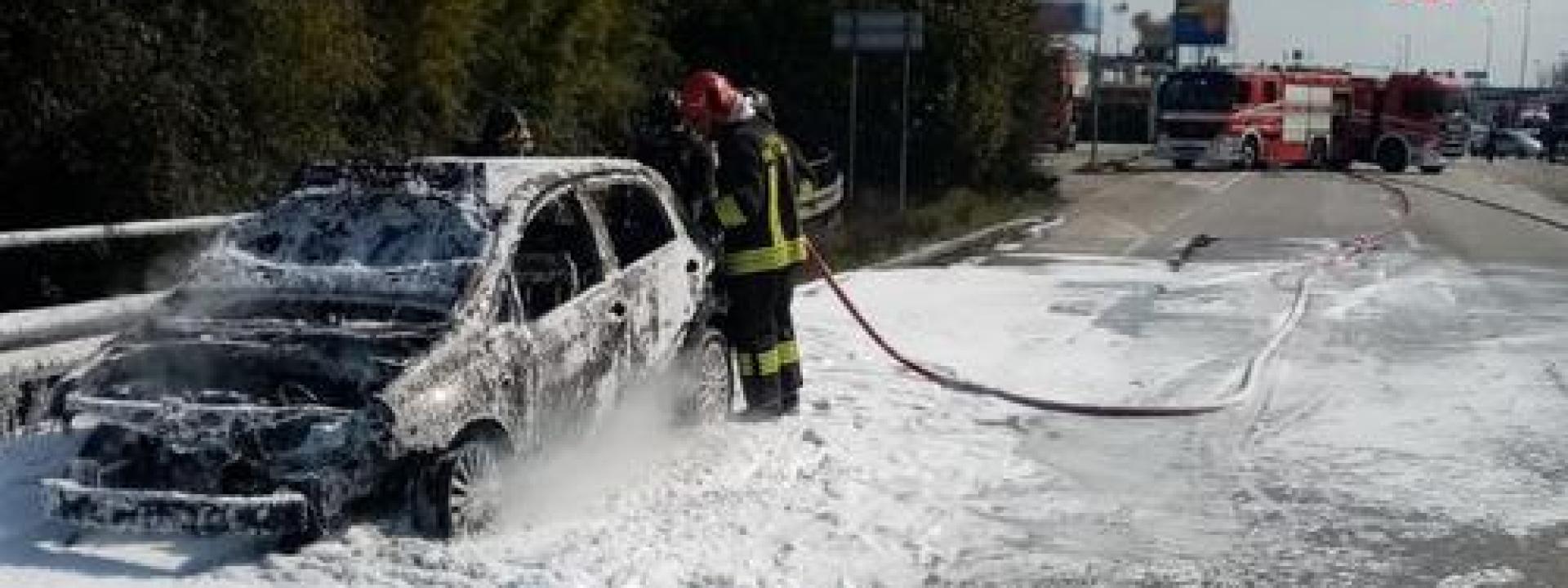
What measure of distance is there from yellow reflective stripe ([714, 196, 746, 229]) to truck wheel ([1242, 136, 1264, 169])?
4127 centimetres

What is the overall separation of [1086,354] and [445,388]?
6798 millimetres

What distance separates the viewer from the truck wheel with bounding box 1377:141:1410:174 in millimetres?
51438

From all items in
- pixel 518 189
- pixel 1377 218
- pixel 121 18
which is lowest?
pixel 1377 218

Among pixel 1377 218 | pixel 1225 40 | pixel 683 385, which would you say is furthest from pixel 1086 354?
pixel 1225 40

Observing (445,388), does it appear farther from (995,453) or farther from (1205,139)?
(1205,139)

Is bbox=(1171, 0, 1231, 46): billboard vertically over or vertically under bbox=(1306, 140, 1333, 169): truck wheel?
over

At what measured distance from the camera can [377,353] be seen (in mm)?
6199

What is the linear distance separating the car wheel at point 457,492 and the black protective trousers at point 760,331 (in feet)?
8.67

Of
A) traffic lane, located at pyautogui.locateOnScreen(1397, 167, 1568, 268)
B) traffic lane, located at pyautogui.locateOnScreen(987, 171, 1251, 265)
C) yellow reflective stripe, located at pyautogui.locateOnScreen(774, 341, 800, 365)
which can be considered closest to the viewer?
yellow reflective stripe, located at pyautogui.locateOnScreen(774, 341, 800, 365)

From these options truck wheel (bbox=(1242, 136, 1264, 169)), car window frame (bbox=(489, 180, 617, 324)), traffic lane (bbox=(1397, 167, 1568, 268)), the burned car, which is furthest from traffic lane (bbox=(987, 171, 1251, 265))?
the burned car

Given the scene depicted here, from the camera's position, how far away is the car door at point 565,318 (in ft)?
22.4

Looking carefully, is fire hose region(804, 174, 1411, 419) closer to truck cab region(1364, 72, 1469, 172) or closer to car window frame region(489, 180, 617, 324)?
A: car window frame region(489, 180, 617, 324)

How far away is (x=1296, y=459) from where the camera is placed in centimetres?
869

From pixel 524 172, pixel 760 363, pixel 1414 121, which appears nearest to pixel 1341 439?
pixel 760 363
